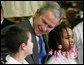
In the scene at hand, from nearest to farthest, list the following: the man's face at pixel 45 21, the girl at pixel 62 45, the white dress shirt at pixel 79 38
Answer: the man's face at pixel 45 21 < the girl at pixel 62 45 < the white dress shirt at pixel 79 38

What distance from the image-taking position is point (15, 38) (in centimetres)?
125

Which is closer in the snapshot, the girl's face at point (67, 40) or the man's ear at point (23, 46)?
the man's ear at point (23, 46)

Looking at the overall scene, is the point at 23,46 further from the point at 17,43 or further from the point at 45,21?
the point at 45,21

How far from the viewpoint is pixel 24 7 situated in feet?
8.83

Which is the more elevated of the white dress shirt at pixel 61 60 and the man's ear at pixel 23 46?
the man's ear at pixel 23 46

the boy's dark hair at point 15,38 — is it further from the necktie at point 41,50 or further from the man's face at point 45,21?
the necktie at point 41,50

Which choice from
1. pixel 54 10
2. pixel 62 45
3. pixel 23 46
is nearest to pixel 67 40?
pixel 62 45

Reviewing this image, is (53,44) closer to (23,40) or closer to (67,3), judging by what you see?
(23,40)

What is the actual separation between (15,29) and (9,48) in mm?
138

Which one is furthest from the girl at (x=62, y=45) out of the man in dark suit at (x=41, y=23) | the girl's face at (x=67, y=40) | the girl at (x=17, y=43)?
the girl at (x=17, y=43)

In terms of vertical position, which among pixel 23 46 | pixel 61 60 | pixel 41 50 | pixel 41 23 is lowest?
pixel 61 60

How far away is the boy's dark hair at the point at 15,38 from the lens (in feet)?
4.12

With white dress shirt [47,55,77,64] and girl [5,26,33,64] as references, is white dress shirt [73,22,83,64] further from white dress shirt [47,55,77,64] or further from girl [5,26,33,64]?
girl [5,26,33,64]

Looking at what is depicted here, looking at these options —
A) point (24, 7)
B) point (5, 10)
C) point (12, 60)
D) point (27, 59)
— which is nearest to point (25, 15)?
point (24, 7)
